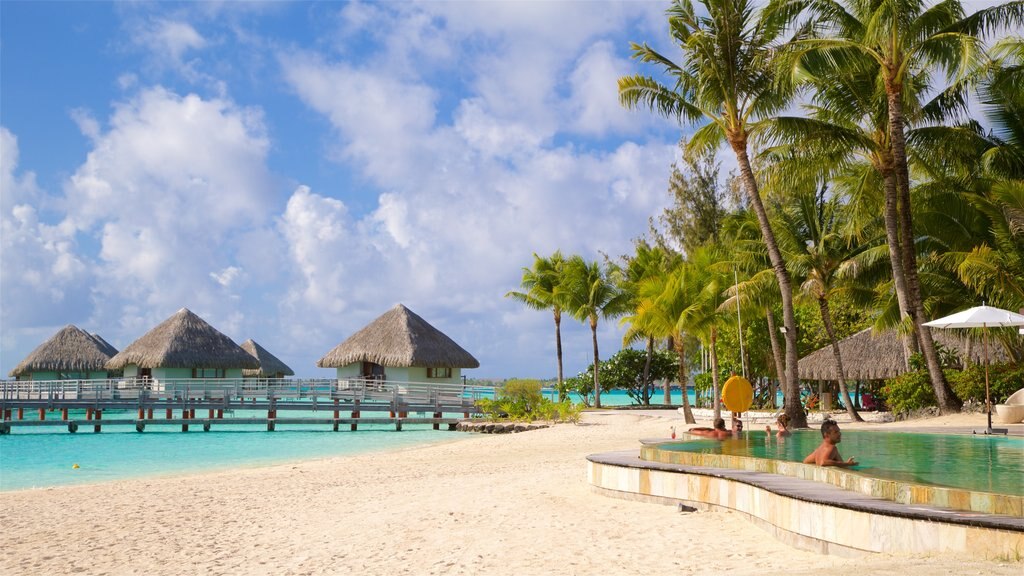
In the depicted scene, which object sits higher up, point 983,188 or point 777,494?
point 983,188

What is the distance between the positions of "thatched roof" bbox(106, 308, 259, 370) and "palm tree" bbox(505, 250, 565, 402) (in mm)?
12393

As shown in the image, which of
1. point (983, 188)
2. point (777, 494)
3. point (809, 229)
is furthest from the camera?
point (809, 229)

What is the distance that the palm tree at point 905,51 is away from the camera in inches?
611

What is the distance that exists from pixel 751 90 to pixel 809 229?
713cm

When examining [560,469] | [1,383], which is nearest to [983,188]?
[560,469]

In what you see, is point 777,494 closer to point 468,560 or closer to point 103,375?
point 468,560

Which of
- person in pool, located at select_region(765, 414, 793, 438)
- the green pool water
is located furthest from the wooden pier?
the green pool water

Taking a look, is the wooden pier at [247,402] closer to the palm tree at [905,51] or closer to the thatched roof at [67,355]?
the thatched roof at [67,355]

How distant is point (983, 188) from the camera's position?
18.2 meters

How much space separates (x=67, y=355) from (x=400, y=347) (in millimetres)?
19336

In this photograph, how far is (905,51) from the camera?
15.9 meters

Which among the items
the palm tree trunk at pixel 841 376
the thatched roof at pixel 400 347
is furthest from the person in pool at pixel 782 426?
the thatched roof at pixel 400 347

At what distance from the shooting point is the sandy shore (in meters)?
6.42

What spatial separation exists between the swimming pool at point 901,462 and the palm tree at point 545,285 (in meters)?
23.1
